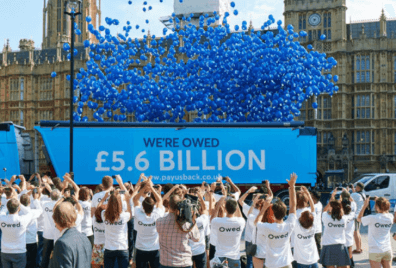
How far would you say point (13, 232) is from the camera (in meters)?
7.64

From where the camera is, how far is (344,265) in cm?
821

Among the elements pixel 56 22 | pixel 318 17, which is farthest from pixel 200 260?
pixel 56 22

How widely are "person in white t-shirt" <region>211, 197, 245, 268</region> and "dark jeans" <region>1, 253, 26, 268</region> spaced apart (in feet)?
9.14

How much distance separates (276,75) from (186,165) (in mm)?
6648

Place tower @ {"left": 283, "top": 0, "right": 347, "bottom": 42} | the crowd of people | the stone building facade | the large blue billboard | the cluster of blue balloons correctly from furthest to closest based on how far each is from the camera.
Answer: tower @ {"left": 283, "top": 0, "right": 347, "bottom": 42}
the stone building facade
the cluster of blue balloons
the large blue billboard
the crowd of people

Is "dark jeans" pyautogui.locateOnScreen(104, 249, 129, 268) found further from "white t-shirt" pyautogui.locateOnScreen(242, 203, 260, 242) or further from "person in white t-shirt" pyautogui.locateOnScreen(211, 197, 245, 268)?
"white t-shirt" pyautogui.locateOnScreen(242, 203, 260, 242)

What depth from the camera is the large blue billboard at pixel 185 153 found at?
17.9 meters

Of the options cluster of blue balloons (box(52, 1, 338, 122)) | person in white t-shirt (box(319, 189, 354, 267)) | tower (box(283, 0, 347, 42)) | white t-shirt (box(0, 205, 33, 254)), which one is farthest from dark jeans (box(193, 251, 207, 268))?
tower (box(283, 0, 347, 42))

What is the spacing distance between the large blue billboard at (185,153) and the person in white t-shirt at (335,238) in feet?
32.7

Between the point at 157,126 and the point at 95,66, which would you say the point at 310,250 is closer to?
the point at 157,126

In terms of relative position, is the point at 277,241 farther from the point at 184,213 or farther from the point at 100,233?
the point at 100,233

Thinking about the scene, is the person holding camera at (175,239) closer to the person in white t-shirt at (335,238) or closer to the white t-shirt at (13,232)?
the white t-shirt at (13,232)

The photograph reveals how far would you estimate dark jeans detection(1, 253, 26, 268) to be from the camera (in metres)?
7.67

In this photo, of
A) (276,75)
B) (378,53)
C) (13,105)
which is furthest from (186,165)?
(13,105)
